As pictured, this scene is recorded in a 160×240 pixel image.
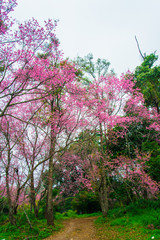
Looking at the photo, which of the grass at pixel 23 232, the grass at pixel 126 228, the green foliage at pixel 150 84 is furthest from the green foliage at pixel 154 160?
the grass at pixel 23 232

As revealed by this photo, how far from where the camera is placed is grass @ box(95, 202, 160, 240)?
Answer: 179 inches

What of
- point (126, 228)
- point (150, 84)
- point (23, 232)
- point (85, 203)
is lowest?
point (85, 203)

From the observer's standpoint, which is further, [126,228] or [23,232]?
[23,232]

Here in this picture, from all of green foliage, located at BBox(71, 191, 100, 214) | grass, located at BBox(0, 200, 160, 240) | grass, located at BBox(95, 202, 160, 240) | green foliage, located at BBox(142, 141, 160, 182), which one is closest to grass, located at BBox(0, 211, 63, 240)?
grass, located at BBox(0, 200, 160, 240)

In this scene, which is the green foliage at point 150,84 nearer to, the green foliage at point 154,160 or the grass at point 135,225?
the green foliage at point 154,160

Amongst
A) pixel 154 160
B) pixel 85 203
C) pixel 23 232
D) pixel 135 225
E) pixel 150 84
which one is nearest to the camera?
pixel 135 225

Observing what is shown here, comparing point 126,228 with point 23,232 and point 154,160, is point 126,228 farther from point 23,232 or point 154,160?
point 23,232

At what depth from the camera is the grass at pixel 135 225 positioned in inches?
179

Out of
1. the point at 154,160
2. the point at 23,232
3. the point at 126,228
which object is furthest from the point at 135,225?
the point at 23,232

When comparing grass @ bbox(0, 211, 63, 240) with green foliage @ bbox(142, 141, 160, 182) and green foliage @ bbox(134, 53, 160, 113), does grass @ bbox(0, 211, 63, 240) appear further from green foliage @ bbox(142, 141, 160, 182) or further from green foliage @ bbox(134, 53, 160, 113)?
green foliage @ bbox(134, 53, 160, 113)

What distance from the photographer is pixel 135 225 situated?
18.2 feet

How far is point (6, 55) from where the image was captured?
4.51 m

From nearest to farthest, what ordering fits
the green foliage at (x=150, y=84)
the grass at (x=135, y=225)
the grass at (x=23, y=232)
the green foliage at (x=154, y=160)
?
the grass at (x=135, y=225) < the grass at (x=23, y=232) < the green foliage at (x=154, y=160) < the green foliage at (x=150, y=84)

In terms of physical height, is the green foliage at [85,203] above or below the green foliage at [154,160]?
below
